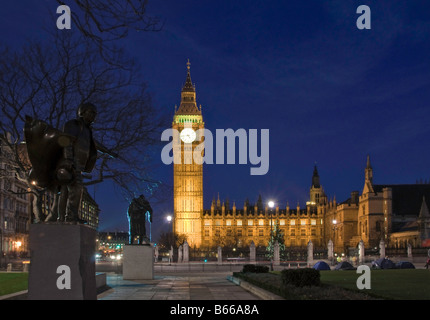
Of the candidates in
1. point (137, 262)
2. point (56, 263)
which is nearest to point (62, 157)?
point (56, 263)

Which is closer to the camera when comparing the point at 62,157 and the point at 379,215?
the point at 62,157

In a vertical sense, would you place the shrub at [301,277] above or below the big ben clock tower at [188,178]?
below

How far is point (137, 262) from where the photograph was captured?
24.7m

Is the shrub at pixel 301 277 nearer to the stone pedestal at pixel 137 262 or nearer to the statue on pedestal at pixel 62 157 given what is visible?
the statue on pedestal at pixel 62 157

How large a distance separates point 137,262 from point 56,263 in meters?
16.3

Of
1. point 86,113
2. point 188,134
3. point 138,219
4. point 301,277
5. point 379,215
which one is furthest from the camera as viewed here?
point 188,134

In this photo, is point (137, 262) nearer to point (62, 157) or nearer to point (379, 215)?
point (62, 157)

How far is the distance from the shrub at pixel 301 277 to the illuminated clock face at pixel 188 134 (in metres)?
130

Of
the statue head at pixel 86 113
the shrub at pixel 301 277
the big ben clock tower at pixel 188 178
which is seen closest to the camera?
the statue head at pixel 86 113

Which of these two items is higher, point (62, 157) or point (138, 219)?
point (62, 157)

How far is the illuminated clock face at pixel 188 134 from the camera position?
147 m

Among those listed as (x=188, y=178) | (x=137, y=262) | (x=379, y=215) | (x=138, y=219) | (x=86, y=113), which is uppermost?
(x=188, y=178)

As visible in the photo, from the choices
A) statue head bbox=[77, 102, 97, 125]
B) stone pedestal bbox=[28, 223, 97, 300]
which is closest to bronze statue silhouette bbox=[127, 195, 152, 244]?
statue head bbox=[77, 102, 97, 125]

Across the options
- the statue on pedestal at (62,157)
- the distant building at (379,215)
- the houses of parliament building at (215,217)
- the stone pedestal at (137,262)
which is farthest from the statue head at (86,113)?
the houses of parliament building at (215,217)
